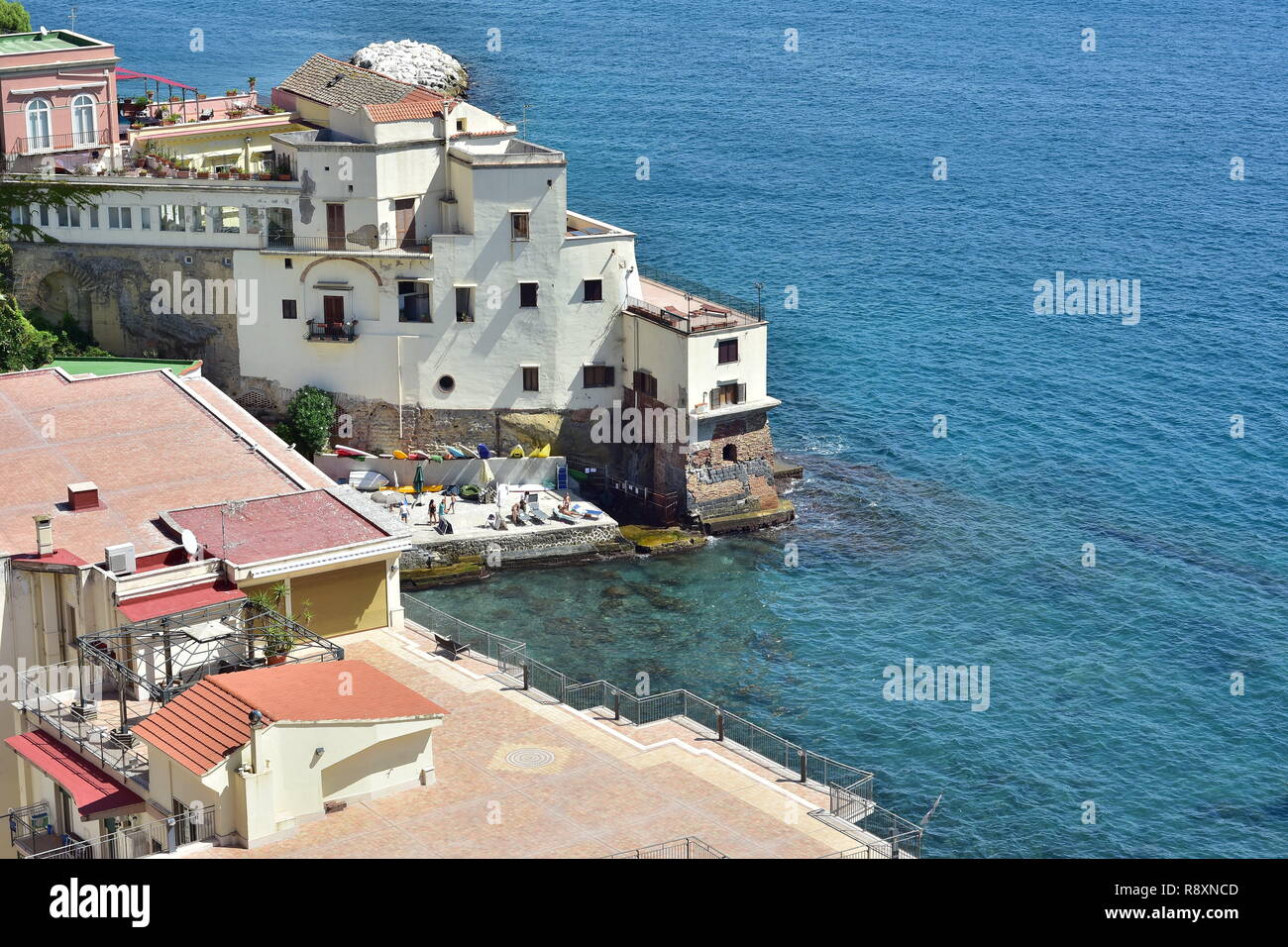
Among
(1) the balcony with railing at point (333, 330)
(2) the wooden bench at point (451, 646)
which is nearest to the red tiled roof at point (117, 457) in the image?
(2) the wooden bench at point (451, 646)

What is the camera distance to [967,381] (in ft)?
358

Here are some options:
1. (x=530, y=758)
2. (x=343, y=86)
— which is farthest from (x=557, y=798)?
(x=343, y=86)

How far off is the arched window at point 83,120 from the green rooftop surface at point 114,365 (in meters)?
11.5

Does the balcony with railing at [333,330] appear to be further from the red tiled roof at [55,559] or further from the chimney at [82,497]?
A: the red tiled roof at [55,559]

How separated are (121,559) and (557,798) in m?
15.9

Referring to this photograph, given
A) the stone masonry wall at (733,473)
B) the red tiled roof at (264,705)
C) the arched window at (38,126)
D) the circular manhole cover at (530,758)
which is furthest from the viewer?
the arched window at (38,126)

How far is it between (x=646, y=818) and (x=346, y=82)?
176 ft

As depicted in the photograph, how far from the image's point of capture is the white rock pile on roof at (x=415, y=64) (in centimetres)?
15812

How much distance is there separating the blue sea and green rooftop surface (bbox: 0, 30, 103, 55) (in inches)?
1406

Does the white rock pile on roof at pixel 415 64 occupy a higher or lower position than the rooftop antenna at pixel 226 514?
higher

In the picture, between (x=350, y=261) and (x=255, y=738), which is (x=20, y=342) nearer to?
(x=350, y=261)
